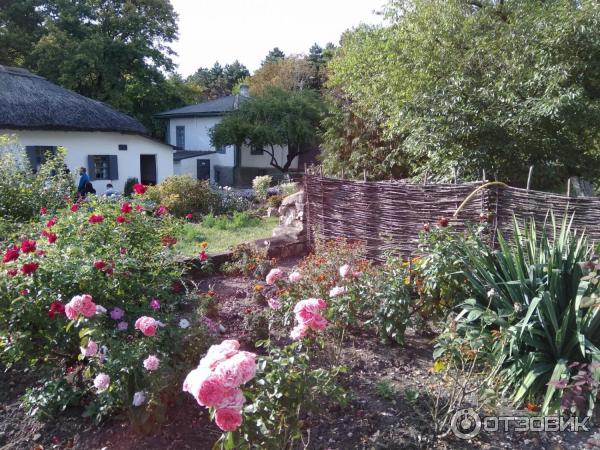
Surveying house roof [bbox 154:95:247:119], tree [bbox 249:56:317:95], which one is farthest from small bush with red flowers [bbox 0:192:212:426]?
tree [bbox 249:56:317:95]

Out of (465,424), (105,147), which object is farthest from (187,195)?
(465,424)

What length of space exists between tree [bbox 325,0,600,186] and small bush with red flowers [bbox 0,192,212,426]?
18.2 feet

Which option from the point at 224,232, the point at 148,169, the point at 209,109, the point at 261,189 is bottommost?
the point at 224,232

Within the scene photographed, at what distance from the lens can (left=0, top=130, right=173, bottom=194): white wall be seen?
1653 centimetres

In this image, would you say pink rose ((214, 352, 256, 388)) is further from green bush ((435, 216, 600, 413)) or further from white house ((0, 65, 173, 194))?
white house ((0, 65, 173, 194))

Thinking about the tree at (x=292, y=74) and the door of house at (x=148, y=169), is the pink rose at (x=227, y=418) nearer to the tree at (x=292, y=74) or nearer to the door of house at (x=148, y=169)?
the door of house at (x=148, y=169)

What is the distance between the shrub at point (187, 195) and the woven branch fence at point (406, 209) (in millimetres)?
5579

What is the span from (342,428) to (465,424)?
643mm

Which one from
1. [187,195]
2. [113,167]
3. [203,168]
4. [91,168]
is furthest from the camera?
[203,168]

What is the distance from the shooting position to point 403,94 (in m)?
9.46

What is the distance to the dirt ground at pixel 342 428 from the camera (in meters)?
2.53

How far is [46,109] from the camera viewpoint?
55.2 ft

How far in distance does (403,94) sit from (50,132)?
12.7 meters

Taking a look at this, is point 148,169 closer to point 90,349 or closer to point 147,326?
point 90,349
